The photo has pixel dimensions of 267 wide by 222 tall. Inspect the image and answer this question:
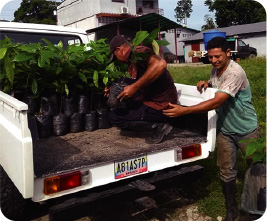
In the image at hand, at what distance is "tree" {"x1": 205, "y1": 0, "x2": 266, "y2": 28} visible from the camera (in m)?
37.5

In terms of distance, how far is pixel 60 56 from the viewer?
123 inches

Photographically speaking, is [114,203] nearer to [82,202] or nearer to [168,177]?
[82,202]

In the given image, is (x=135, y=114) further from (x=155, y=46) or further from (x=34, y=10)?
(x=34, y=10)

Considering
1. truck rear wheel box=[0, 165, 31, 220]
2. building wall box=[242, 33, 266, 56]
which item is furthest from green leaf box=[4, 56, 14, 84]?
building wall box=[242, 33, 266, 56]

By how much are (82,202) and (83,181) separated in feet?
0.49

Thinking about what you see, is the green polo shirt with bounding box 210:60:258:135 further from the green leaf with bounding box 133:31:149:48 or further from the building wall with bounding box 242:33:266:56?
the building wall with bounding box 242:33:266:56

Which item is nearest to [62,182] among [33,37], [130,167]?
[130,167]

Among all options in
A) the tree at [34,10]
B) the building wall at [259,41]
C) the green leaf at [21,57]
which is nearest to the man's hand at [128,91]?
the green leaf at [21,57]

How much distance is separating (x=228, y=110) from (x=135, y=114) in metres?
0.89

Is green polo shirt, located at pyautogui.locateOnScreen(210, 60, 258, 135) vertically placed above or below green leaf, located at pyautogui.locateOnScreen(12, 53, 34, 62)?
below

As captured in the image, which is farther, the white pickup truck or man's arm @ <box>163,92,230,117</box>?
man's arm @ <box>163,92,230,117</box>

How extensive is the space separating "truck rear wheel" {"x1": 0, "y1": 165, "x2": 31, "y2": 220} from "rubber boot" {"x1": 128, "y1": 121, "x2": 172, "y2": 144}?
1202 millimetres

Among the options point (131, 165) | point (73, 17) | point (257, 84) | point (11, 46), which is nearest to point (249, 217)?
point (131, 165)

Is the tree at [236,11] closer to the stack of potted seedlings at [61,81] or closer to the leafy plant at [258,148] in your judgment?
the stack of potted seedlings at [61,81]
